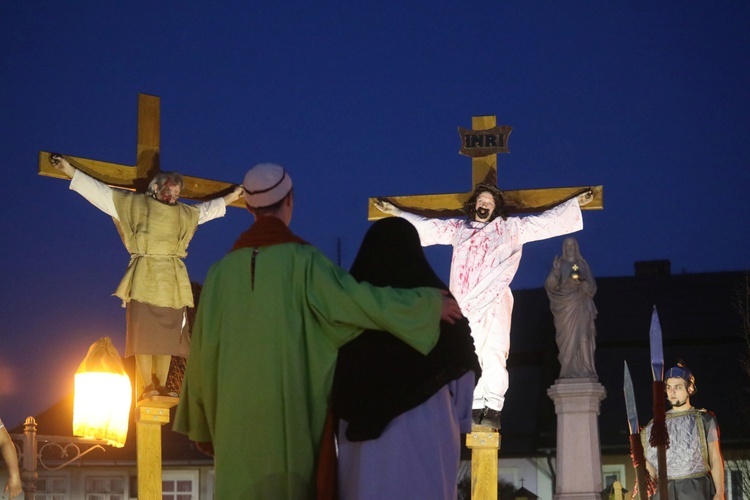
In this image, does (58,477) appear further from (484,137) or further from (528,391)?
(484,137)

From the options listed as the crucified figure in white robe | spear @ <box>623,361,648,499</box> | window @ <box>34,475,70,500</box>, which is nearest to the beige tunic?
the crucified figure in white robe

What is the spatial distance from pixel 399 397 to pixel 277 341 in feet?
2.05

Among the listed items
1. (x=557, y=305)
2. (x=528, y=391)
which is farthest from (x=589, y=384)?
(x=528, y=391)

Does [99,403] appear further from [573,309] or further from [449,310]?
[573,309]

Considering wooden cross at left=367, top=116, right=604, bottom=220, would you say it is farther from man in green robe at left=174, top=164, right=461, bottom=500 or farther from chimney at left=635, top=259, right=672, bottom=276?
chimney at left=635, top=259, right=672, bottom=276

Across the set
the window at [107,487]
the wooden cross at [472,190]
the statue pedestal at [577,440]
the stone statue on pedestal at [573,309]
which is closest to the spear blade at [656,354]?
the wooden cross at [472,190]

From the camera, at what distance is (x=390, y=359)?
5.88m

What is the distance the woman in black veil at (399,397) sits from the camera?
5.75m

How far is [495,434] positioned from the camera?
1006 cm

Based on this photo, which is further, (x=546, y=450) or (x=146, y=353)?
(x=546, y=450)

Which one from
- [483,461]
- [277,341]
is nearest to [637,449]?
[277,341]

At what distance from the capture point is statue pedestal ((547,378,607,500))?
13508mm

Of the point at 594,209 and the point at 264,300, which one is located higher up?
the point at 594,209

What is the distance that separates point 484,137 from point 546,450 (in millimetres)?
12574
